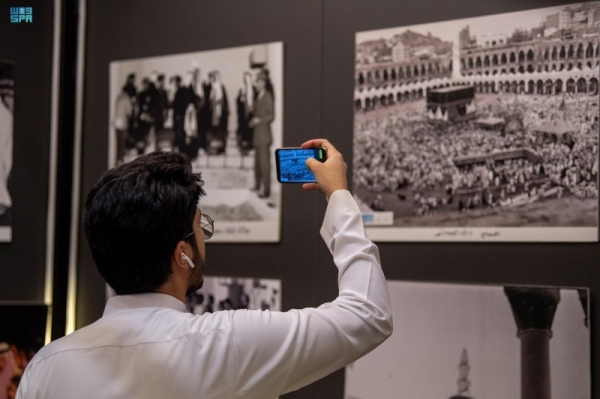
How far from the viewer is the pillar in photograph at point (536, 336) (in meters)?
2.39

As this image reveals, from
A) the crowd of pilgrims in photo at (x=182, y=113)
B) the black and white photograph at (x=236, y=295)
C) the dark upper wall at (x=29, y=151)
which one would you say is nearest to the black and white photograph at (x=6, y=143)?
the dark upper wall at (x=29, y=151)

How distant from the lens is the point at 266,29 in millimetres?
3020

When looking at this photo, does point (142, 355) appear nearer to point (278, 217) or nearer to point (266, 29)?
point (278, 217)

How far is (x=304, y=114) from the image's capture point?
2.91 m

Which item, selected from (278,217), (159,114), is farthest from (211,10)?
(278,217)

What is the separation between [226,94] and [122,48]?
0.60 m

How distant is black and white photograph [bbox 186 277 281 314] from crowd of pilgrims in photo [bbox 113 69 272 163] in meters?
0.51

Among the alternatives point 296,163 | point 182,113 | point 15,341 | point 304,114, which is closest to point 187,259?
point 296,163

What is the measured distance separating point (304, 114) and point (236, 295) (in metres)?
0.75

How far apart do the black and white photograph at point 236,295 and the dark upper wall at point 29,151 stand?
782 mm

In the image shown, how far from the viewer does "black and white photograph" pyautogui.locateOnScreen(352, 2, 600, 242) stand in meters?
2.44

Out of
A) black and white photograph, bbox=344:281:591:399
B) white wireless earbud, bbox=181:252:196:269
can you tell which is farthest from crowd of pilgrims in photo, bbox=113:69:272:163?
white wireless earbud, bbox=181:252:196:269

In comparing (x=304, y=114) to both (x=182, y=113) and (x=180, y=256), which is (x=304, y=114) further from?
(x=180, y=256)

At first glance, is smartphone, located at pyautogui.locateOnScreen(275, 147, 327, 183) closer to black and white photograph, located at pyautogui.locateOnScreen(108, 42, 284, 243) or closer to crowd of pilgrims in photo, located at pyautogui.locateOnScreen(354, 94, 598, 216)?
crowd of pilgrims in photo, located at pyautogui.locateOnScreen(354, 94, 598, 216)
